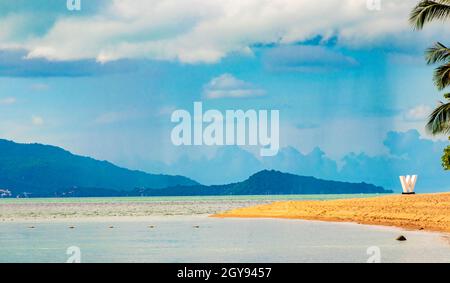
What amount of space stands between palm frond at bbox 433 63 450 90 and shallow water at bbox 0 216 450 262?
8398 mm

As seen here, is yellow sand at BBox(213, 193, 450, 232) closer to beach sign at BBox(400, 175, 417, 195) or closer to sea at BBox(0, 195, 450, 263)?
sea at BBox(0, 195, 450, 263)

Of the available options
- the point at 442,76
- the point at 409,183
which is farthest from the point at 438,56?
the point at 409,183

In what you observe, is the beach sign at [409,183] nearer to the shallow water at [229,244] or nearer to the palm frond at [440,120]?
the shallow water at [229,244]

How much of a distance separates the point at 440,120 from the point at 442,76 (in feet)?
7.96

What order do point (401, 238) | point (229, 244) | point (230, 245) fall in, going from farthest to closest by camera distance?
point (229, 244)
point (401, 238)
point (230, 245)

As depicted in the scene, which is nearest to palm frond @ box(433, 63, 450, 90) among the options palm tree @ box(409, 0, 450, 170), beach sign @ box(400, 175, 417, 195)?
palm tree @ box(409, 0, 450, 170)

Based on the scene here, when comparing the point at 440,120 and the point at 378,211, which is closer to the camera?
the point at 440,120

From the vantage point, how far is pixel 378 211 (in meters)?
59.4

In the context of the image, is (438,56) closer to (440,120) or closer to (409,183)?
(440,120)

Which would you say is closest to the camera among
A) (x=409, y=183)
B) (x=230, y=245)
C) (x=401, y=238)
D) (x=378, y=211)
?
(x=230, y=245)

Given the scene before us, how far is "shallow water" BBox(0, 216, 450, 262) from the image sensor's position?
114 feet

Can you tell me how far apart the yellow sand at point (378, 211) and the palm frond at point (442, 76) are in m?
8.22

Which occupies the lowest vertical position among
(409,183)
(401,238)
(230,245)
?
(230,245)
